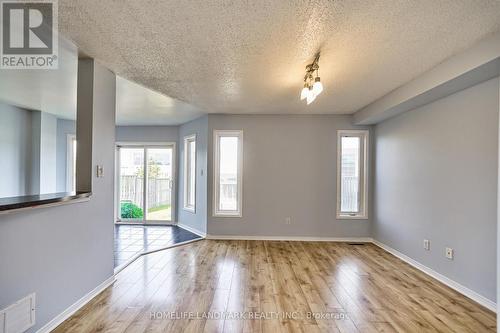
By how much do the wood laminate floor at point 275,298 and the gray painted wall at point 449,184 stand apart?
1.08ft

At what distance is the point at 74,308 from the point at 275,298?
6.10 ft

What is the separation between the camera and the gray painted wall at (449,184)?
2.34 m

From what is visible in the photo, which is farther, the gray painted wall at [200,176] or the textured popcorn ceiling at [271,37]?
the gray painted wall at [200,176]

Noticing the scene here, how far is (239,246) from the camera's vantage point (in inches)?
163

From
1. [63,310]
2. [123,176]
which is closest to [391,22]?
[63,310]

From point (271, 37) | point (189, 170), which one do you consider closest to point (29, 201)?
point (271, 37)

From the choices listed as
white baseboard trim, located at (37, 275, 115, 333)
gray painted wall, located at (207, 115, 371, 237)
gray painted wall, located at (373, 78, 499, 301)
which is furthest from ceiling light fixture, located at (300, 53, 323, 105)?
white baseboard trim, located at (37, 275, 115, 333)

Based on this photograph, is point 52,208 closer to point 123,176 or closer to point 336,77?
point 336,77

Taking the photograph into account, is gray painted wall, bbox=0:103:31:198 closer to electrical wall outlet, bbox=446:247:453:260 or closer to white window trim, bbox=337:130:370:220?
white window trim, bbox=337:130:370:220

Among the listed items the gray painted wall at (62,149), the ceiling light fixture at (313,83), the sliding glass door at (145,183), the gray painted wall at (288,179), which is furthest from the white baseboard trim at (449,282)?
the gray painted wall at (62,149)

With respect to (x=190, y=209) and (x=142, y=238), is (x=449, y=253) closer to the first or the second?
(x=190, y=209)

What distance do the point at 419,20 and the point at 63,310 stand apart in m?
3.62

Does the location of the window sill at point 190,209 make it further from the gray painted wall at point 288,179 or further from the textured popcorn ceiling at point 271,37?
the textured popcorn ceiling at point 271,37

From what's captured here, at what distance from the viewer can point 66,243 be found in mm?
2057
